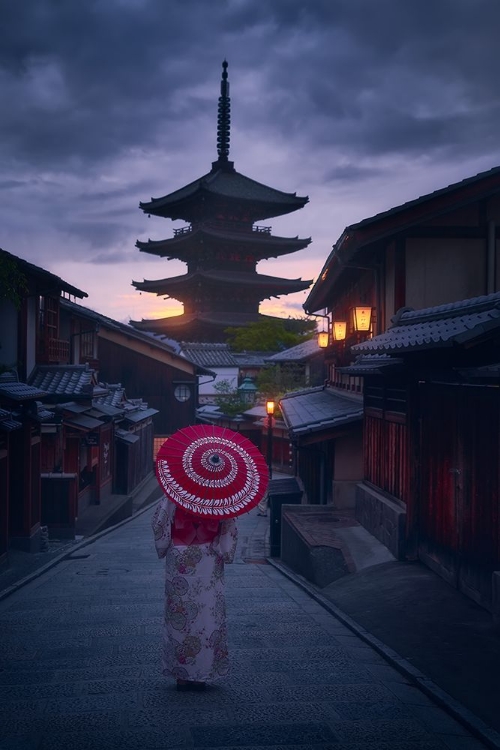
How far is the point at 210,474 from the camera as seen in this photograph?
18.1ft

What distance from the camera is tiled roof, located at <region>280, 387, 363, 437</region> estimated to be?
45.8 ft

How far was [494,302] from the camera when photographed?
25.4 ft

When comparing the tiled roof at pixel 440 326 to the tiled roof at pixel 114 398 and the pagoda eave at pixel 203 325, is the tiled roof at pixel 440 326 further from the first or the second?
the pagoda eave at pixel 203 325

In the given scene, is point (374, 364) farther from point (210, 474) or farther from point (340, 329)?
point (340, 329)

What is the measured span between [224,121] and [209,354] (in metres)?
18.2

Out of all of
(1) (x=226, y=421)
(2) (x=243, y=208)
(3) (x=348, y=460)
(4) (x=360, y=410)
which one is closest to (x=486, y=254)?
(4) (x=360, y=410)

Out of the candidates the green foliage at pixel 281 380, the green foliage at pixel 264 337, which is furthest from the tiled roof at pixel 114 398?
the green foliage at pixel 264 337

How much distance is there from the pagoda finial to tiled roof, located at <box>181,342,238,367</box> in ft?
47.3

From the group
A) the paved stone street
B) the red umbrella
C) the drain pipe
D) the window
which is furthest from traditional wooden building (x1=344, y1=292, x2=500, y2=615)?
the window

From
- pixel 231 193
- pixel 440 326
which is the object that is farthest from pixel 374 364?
pixel 231 193

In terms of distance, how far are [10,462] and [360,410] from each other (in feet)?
Result: 22.6

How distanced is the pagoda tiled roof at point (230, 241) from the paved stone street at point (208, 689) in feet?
131

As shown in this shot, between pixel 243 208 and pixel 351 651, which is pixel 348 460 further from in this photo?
pixel 243 208

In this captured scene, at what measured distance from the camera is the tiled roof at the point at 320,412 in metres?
14.0
